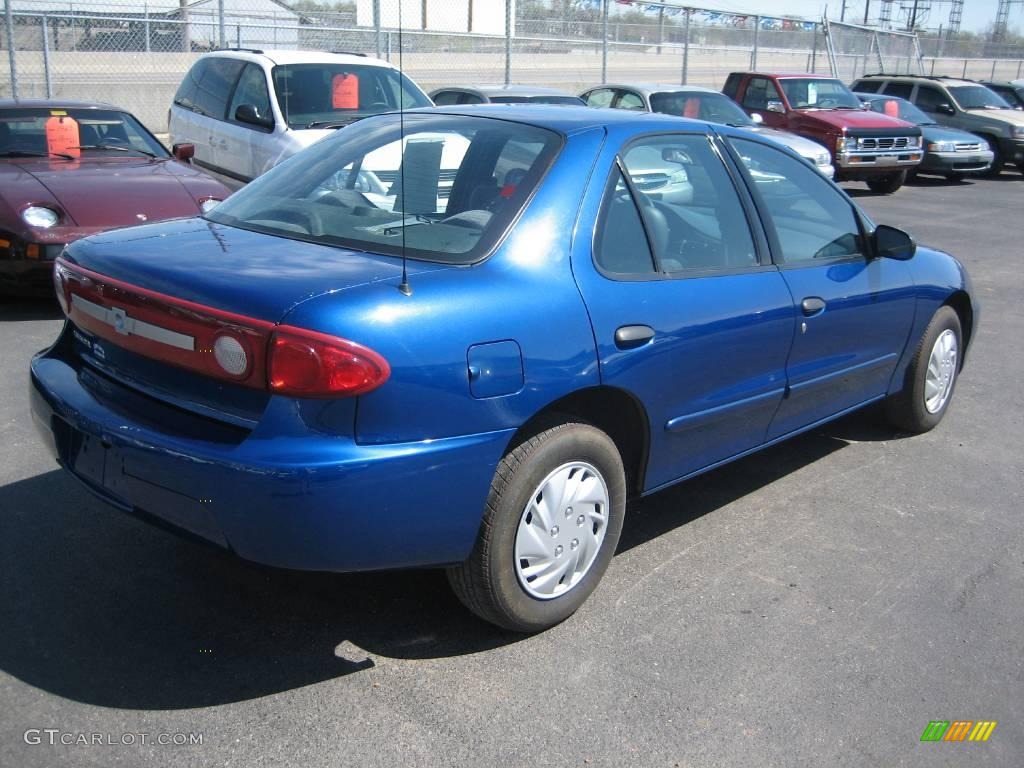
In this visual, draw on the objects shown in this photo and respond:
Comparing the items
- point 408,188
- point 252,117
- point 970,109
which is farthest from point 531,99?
point 970,109

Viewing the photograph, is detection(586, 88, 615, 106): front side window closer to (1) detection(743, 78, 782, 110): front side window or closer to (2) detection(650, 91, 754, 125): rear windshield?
(2) detection(650, 91, 754, 125): rear windshield

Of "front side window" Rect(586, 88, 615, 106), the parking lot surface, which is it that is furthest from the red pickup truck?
the parking lot surface

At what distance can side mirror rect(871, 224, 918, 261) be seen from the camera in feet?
15.6

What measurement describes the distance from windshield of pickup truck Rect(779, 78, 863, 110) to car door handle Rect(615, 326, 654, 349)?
47.3 ft

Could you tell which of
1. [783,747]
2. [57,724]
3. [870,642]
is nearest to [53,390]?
[57,724]

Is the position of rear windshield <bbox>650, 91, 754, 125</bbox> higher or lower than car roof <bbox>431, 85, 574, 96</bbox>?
lower

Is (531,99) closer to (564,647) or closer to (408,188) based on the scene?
(408,188)

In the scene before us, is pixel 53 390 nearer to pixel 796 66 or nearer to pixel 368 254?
pixel 368 254

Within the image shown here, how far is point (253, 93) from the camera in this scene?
9883 millimetres

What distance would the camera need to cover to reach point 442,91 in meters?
13.5

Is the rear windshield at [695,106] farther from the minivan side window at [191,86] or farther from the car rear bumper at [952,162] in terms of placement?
the minivan side window at [191,86]

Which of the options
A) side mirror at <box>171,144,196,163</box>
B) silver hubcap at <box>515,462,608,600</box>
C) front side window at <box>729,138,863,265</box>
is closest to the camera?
silver hubcap at <box>515,462,608,600</box>

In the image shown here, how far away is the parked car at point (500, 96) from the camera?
40.9ft

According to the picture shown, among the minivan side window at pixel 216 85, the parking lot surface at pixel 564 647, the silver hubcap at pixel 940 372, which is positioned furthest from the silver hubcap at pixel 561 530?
the minivan side window at pixel 216 85
